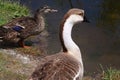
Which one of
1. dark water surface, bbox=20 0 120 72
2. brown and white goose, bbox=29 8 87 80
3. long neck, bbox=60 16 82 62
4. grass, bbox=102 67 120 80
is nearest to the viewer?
brown and white goose, bbox=29 8 87 80

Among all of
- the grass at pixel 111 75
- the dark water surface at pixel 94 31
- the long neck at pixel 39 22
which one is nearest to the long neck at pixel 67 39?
the grass at pixel 111 75

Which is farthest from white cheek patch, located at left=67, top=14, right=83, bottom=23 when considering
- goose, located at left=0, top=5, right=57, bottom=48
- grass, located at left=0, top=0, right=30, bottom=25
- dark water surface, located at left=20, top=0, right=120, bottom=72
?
grass, located at left=0, top=0, right=30, bottom=25

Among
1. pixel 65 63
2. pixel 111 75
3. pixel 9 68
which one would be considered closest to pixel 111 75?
pixel 111 75

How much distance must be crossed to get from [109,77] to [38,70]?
2.47 m

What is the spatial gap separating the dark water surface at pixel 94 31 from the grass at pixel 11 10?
2.56 feet

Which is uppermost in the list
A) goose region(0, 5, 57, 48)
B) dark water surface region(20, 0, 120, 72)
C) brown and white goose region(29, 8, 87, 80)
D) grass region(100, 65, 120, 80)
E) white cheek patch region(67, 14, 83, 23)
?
white cheek patch region(67, 14, 83, 23)

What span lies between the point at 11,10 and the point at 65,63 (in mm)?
6457

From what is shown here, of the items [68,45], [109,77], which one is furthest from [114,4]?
[68,45]

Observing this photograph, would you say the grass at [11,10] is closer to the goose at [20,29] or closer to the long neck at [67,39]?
the goose at [20,29]

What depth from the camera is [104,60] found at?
988 centimetres

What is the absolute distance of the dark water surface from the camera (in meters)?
9.98

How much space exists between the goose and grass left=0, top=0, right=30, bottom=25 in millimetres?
1405

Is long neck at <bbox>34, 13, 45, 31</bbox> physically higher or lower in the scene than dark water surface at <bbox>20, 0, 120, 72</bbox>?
higher

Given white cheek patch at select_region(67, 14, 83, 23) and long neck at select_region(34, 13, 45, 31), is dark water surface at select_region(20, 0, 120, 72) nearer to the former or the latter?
long neck at select_region(34, 13, 45, 31)
